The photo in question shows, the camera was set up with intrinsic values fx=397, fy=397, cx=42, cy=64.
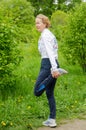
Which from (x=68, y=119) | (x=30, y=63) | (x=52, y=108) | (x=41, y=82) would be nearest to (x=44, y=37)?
(x=41, y=82)

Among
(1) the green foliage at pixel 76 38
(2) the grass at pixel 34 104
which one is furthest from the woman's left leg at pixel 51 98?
(1) the green foliage at pixel 76 38

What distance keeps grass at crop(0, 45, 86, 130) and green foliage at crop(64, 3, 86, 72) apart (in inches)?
38.7

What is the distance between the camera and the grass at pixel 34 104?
6.37 meters

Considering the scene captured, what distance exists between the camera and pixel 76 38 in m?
10.1

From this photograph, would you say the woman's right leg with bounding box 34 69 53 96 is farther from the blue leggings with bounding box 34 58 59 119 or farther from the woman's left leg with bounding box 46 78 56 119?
the woman's left leg with bounding box 46 78 56 119

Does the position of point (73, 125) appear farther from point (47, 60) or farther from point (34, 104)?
point (47, 60)

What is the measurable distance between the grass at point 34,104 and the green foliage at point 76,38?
3.23ft

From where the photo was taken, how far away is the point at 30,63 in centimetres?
1155

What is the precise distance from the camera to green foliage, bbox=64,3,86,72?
10188 millimetres

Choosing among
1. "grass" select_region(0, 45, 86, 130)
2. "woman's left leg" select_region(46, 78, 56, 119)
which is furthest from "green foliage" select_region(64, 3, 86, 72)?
"woman's left leg" select_region(46, 78, 56, 119)

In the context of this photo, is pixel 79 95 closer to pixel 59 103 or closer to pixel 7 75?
pixel 59 103

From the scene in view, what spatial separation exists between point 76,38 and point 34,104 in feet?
11.5

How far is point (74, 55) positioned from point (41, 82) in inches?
171

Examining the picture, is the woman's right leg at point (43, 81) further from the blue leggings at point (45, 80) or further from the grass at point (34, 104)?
the grass at point (34, 104)
